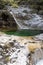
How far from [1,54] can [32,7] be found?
48.0ft

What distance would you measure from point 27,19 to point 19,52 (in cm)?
1010

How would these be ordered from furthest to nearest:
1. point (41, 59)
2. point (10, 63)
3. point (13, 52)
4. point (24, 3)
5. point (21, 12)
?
point (24, 3) < point (21, 12) < point (41, 59) < point (13, 52) < point (10, 63)

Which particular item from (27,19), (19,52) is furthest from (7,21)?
(19,52)

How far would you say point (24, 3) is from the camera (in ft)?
78.5

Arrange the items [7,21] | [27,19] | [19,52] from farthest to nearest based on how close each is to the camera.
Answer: [27,19]
[7,21]
[19,52]

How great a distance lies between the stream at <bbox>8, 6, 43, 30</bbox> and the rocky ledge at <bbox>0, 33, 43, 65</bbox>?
25.0ft

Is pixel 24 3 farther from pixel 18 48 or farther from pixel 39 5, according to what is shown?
pixel 18 48

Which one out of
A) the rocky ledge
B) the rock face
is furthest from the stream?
the rocky ledge

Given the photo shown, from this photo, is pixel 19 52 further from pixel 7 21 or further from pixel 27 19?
pixel 27 19

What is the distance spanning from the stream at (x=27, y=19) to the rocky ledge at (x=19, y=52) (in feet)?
25.0

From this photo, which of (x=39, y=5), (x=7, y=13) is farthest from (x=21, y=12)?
(x=39, y=5)

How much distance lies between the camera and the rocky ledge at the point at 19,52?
7.64 m

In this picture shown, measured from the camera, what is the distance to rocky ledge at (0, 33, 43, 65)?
7643 millimetres

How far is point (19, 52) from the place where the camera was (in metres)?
8.12
